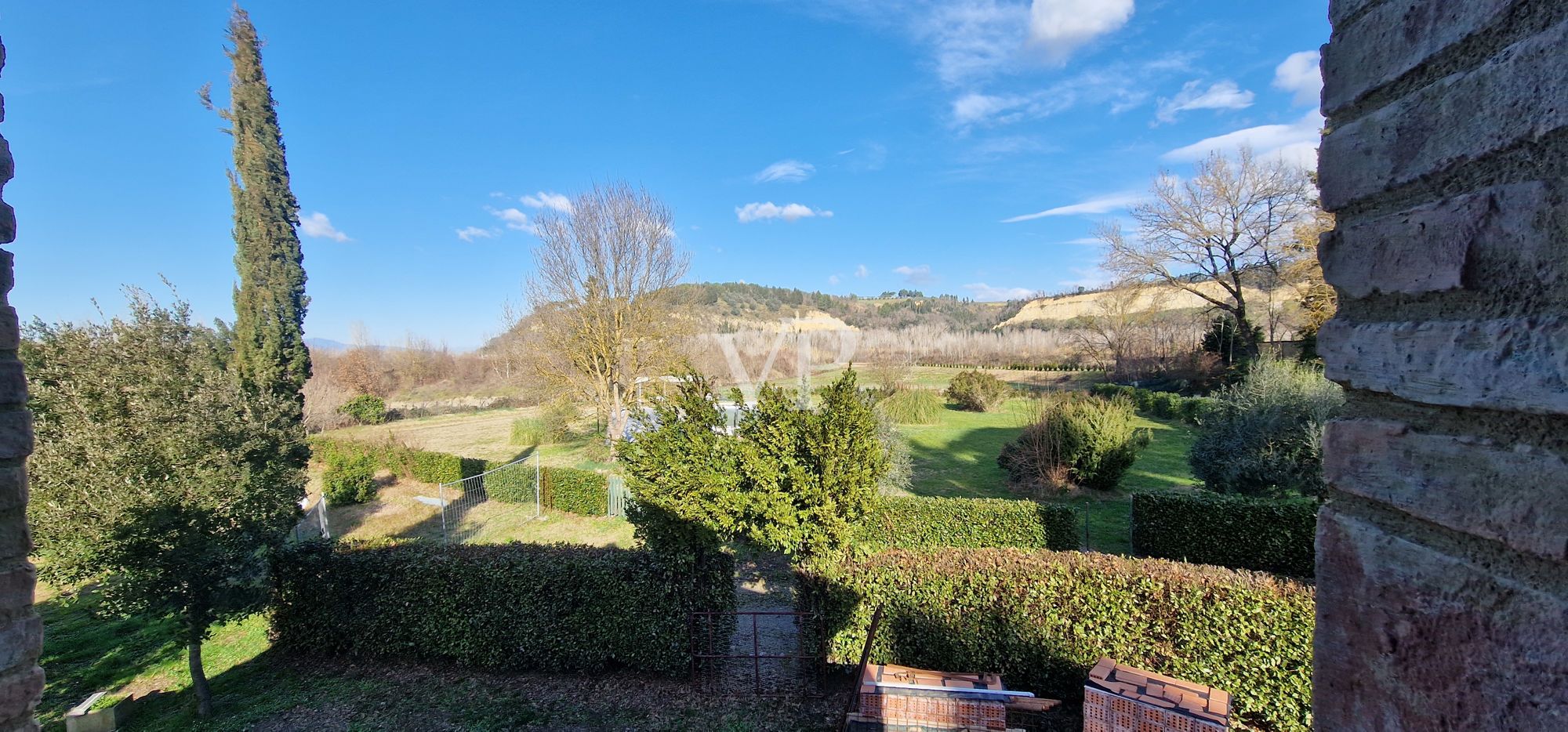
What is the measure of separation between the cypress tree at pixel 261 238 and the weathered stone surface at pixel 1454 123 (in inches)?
654

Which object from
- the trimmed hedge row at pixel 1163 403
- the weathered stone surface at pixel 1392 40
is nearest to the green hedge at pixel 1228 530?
the weathered stone surface at pixel 1392 40

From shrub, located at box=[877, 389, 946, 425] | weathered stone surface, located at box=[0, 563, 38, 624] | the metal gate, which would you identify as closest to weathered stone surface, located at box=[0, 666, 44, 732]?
weathered stone surface, located at box=[0, 563, 38, 624]

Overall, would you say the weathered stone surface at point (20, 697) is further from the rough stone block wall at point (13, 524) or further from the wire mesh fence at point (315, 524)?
the wire mesh fence at point (315, 524)

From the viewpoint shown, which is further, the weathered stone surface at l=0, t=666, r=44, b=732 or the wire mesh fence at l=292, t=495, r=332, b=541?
the wire mesh fence at l=292, t=495, r=332, b=541

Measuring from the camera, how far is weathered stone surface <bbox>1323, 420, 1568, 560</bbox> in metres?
0.73

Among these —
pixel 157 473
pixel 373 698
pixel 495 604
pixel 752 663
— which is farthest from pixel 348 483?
pixel 752 663

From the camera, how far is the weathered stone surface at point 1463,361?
2.34ft

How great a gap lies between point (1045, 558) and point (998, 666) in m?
1.17

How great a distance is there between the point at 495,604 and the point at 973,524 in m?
6.68

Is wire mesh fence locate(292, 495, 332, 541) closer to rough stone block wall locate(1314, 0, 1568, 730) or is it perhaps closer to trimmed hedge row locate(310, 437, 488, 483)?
trimmed hedge row locate(310, 437, 488, 483)

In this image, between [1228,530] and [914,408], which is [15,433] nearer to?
[1228,530]

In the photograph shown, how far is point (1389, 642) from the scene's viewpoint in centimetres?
93

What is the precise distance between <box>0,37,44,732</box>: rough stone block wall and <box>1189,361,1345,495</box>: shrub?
12161mm

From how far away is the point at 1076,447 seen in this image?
11820 millimetres
